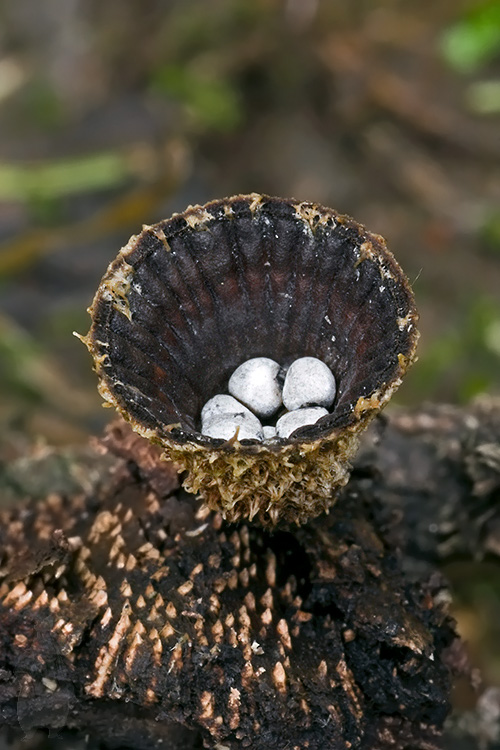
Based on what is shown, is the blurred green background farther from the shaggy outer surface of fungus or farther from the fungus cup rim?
the fungus cup rim

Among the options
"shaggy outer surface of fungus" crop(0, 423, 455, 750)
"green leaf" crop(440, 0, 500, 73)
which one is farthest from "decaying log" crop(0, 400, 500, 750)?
"green leaf" crop(440, 0, 500, 73)

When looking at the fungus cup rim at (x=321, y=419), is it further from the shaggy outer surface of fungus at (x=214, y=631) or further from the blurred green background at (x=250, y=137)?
the blurred green background at (x=250, y=137)

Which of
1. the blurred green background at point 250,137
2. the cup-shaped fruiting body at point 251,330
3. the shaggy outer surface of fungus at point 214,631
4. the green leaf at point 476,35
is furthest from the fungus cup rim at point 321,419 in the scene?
the green leaf at point 476,35

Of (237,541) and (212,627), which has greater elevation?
(237,541)

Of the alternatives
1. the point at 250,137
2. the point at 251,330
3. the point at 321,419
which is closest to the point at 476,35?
the point at 250,137

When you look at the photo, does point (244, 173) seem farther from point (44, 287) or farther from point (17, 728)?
point (17, 728)

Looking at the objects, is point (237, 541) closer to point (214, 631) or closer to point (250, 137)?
point (214, 631)

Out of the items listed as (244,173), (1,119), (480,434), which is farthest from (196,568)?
(1,119)
